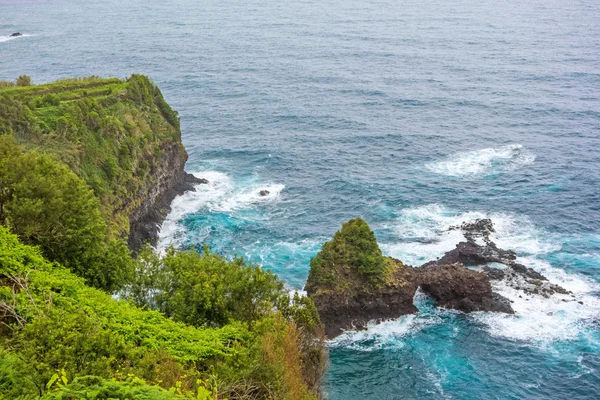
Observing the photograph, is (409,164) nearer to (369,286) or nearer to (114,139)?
(369,286)

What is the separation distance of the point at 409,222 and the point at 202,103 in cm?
6802

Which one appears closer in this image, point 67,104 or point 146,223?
point 67,104

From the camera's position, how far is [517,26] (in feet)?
641

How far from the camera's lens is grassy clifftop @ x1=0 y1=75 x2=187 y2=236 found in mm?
63250

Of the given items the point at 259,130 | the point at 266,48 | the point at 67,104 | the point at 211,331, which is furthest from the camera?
the point at 266,48

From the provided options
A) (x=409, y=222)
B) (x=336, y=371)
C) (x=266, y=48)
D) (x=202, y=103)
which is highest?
(x=266, y=48)

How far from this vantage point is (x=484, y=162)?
97312 mm

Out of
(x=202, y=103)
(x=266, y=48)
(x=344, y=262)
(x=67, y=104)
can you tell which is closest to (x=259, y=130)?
(x=202, y=103)

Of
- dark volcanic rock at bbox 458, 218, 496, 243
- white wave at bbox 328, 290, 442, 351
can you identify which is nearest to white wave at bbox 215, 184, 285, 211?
dark volcanic rock at bbox 458, 218, 496, 243

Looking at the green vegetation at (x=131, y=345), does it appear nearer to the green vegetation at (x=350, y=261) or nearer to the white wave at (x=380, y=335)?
the white wave at (x=380, y=335)

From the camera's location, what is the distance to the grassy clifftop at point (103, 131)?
208 feet

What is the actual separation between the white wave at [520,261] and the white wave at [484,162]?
14663 millimetres

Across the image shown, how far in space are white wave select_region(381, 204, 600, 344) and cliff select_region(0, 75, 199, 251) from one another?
117 ft

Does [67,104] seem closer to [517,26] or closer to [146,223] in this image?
[146,223]
